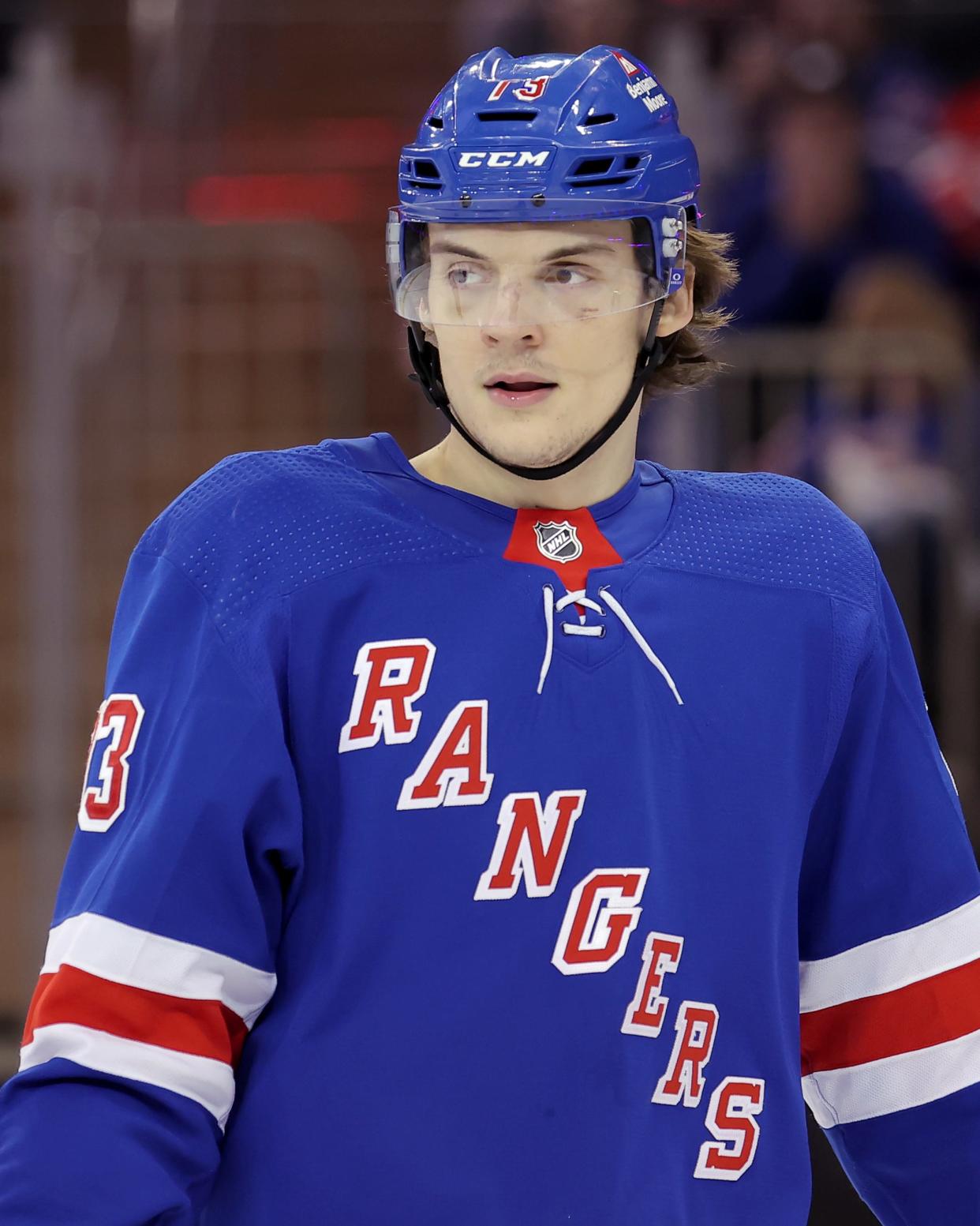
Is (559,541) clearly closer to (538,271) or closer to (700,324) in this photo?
(538,271)

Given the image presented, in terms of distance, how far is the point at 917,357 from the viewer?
12.4 ft

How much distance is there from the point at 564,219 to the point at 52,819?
2.54 meters

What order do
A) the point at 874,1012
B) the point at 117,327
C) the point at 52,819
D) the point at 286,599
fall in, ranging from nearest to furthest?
1. the point at 286,599
2. the point at 874,1012
3. the point at 52,819
4. the point at 117,327

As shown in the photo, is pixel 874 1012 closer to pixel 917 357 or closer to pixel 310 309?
pixel 917 357

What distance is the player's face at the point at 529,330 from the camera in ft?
4.58

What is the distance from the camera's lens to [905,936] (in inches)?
61.6

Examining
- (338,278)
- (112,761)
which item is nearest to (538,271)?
(112,761)

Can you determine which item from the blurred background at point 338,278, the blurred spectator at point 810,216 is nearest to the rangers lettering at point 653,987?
the blurred background at point 338,278

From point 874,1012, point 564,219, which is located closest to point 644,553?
point 564,219

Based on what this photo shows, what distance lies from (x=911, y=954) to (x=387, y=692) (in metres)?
0.55

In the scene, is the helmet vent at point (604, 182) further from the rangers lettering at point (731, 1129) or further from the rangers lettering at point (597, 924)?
the rangers lettering at point (731, 1129)

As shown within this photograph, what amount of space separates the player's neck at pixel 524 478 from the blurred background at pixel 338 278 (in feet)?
5.13

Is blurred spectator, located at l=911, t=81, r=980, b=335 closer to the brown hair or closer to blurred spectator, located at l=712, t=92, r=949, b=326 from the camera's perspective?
blurred spectator, located at l=712, t=92, r=949, b=326

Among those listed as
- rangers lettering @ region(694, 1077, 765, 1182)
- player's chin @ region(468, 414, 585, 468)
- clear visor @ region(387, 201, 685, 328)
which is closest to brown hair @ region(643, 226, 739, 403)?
clear visor @ region(387, 201, 685, 328)
